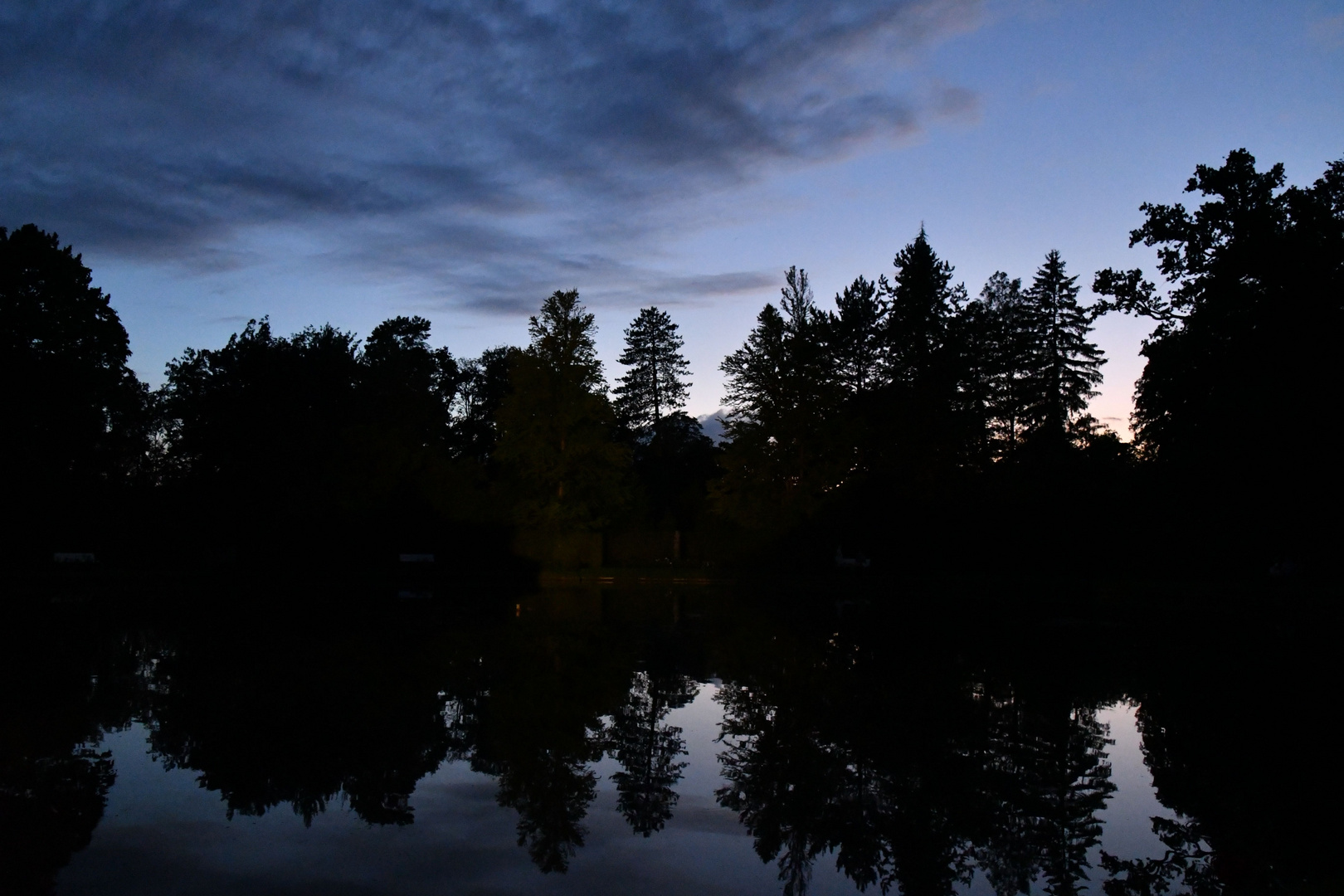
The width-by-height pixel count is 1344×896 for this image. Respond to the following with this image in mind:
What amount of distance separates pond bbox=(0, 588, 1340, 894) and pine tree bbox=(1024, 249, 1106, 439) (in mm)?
41001

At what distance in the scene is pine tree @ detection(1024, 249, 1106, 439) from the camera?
188 ft

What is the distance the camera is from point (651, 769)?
9.41m

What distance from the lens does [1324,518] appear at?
1650 centimetres

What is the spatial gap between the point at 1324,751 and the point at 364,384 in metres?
46.3

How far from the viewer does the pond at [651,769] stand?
6.57m

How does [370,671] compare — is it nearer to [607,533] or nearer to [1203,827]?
[1203,827]

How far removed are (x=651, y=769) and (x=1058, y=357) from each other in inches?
2111

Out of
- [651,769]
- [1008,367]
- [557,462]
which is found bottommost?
[651,769]

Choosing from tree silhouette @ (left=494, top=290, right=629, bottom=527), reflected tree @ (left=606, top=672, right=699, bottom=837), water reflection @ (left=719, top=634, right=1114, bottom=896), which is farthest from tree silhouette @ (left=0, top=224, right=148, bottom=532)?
water reflection @ (left=719, top=634, right=1114, bottom=896)

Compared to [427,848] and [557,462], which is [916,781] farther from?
[557,462]

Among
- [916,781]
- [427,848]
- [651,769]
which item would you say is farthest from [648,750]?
[427,848]

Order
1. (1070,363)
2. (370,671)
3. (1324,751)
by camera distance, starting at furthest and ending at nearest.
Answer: (1070,363) → (370,671) → (1324,751)

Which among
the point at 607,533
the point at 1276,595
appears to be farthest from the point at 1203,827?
the point at 607,533

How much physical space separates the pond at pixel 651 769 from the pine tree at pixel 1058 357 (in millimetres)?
41001
